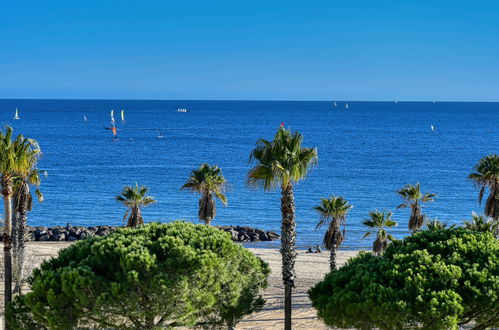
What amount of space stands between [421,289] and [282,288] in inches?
839

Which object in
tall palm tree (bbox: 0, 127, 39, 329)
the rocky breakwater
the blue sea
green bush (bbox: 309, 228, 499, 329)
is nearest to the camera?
green bush (bbox: 309, 228, 499, 329)

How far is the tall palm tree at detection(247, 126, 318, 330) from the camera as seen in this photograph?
28047 mm

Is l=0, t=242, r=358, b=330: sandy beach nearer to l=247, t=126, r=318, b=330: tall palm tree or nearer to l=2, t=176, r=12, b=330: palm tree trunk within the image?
l=247, t=126, r=318, b=330: tall palm tree

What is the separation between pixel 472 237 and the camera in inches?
981

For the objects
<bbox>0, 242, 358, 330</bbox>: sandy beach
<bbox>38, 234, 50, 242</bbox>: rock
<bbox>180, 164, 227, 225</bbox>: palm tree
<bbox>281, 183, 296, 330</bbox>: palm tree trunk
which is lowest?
<bbox>0, 242, 358, 330</bbox>: sandy beach

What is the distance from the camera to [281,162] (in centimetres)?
2820

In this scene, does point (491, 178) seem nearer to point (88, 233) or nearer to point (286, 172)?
point (286, 172)

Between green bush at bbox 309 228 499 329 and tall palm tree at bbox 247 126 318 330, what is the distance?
144 inches

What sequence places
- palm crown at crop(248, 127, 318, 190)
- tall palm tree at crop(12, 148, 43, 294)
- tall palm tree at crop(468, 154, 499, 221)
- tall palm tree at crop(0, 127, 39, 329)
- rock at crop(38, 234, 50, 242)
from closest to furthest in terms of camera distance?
tall palm tree at crop(0, 127, 39, 329) → palm crown at crop(248, 127, 318, 190) → tall palm tree at crop(12, 148, 43, 294) → tall palm tree at crop(468, 154, 499, 221) → rock at crop(38, 234, 50, 242)

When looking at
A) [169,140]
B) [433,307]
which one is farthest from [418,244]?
[169,140]

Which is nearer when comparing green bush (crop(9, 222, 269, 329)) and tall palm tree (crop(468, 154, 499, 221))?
green bush (crop(9, 222, 269, 329))

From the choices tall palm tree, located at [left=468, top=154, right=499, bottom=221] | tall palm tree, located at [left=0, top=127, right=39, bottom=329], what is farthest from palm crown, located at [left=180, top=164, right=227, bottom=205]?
tall palm tree, located at [left=0, top=127, right=39, bottom=329]

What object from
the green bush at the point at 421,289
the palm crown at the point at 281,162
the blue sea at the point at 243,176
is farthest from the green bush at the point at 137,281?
the blue sea at the point at 243,176

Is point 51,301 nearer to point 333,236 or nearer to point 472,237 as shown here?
point 472,237
